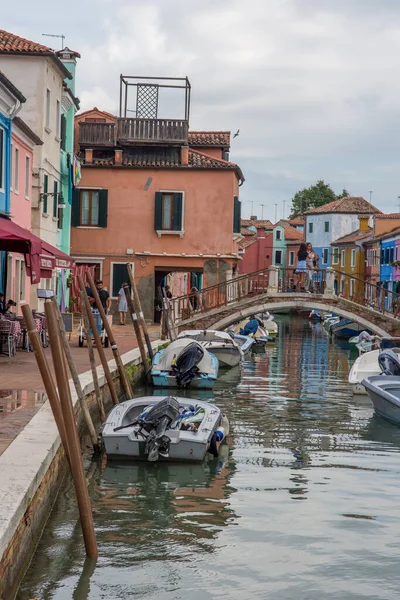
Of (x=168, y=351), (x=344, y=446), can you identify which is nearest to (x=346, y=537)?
(x=344, y=446)

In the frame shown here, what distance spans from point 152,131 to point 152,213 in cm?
282

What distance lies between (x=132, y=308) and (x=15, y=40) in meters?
10.9

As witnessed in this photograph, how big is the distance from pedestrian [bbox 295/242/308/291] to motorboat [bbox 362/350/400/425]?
1134 cm

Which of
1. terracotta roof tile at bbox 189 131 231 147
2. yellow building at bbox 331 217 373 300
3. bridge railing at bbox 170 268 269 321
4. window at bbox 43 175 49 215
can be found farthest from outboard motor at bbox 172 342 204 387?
yellow building at bbox 331 217 373 300

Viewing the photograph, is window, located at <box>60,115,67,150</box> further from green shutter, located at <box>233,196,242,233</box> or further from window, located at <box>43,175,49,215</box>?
green shutter, located at <box>233,196,242,233</box>

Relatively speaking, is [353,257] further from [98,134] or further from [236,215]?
[98,134]

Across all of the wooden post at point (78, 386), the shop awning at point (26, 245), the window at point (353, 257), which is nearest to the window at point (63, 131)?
the shop awning at point (26, 245)

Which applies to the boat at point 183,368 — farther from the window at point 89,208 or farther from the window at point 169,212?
the window at point 89,208

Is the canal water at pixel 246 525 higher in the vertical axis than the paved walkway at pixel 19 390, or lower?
lower

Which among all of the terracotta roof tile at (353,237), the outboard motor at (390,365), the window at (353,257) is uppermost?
the terracotta roof tile at (353,237)

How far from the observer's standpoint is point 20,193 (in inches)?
981

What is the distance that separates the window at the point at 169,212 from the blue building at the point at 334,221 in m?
49.0

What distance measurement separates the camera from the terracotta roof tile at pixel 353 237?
74.7 m

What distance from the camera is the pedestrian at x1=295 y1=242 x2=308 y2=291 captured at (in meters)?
32.1
